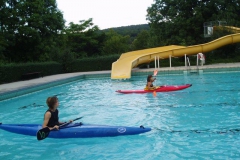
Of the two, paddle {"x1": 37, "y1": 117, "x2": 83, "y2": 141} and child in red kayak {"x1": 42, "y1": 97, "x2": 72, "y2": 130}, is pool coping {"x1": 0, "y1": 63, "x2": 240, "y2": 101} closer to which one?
Answer: child in red kayak {"x1": 42, "y1": 97, "x2": 72, "y2": 130}

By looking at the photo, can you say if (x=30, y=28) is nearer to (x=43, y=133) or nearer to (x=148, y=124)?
(x=148, y=124)

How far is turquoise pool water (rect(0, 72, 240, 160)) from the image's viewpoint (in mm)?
5562

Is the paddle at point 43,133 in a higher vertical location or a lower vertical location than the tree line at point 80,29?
lower

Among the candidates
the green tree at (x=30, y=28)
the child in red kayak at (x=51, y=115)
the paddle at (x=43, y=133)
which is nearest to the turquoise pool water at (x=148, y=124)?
the paddle at (x=43, y=133)

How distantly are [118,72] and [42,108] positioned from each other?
402 inches

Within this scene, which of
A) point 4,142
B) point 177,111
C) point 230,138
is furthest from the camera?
point 177,111

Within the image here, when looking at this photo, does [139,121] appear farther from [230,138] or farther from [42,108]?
[42,108]

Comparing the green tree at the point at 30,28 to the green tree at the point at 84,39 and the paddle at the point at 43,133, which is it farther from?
the paddle at the point at 43,133

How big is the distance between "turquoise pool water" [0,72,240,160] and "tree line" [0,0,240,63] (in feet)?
55.8

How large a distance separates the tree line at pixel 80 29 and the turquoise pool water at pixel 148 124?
17001 millimetres

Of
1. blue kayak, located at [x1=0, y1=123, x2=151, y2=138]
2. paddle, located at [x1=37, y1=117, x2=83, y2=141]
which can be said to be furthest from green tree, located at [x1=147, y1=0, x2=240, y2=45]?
paddle, located at [x1=37, y1=117, x2=83, y2=141]

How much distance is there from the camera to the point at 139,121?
791cm

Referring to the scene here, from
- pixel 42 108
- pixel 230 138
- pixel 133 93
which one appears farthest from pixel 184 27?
pixel 230 138

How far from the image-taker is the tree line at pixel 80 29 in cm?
2744
